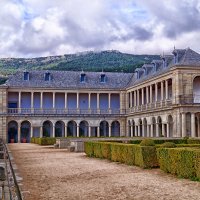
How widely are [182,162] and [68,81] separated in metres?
47.7

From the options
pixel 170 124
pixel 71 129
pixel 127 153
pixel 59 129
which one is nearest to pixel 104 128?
pixel 71 129

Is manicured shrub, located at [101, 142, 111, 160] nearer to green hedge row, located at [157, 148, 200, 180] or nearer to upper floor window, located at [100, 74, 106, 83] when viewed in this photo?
green hedge row, located at [157, 148, 200, 180]

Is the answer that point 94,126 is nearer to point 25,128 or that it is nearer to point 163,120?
point 25,128

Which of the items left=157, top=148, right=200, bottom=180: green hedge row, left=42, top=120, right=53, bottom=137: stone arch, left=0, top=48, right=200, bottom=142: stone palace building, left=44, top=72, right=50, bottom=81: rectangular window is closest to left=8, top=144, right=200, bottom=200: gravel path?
left=157, top=148, right=200, bottom=180: green hedge row

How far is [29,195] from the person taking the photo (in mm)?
10445

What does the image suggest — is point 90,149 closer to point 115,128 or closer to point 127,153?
point 127,153

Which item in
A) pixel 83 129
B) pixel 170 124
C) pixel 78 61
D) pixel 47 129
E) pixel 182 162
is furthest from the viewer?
pixel 78 61

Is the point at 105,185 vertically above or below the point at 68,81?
below

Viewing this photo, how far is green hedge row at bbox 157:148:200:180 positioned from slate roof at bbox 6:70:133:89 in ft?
146

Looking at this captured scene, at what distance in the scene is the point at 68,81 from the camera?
6034 centimetres

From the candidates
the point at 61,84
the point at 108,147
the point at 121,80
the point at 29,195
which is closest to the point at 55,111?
the point at 61,84

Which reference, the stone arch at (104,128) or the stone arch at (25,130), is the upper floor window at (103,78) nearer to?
the stone arch at (104,128)

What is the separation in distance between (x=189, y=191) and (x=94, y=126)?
49.0 m

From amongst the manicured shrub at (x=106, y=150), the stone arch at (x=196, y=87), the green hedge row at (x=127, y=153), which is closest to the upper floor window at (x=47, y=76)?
the stone arch at (x=196, y=87)
